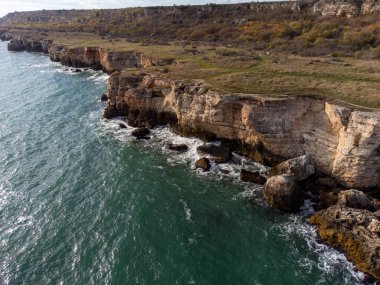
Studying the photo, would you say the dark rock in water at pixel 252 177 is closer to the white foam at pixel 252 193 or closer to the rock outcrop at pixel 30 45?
the white foam at pixel 252 193

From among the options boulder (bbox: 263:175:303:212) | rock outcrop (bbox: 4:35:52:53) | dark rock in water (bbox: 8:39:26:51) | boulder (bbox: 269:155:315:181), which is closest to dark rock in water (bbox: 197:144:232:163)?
boulder (bbox: 269:155:315:181)

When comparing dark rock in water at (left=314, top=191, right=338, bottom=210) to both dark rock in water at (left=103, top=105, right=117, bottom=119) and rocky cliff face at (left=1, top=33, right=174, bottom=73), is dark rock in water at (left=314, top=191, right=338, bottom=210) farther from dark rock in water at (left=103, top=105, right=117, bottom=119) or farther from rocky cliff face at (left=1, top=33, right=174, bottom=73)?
rocky cliff face at (left=1, top=33, right=174, bottom=73)

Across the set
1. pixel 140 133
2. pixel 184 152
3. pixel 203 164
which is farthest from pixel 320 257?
pixel 140 133

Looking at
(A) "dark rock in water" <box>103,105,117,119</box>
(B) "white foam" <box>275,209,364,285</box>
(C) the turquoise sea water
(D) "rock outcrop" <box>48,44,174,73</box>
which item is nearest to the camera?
(B) "white foam" <box>275,209,364,285</box>

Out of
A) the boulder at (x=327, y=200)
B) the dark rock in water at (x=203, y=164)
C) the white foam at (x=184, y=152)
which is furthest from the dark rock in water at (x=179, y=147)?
the boulder at (x=327, y=200)

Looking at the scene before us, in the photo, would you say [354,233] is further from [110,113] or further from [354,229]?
[110,113]

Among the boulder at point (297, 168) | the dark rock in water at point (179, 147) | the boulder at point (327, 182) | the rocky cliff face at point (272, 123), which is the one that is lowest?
the boulder at point (327, 182)

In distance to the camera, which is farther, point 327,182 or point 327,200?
point 327,182
